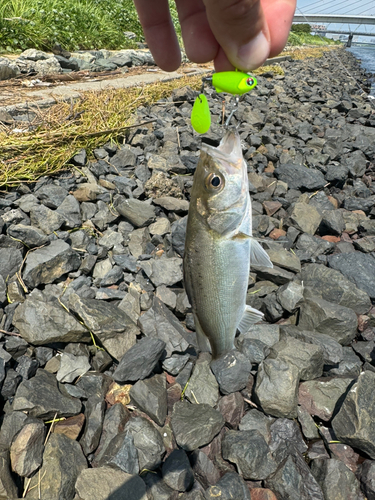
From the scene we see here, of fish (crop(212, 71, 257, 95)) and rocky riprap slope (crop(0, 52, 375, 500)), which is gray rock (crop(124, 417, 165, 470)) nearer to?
rocky riprap slope (crop(0, 52, 375, 500))

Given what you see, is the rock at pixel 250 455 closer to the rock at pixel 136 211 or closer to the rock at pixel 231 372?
the rock at pixel 231 372

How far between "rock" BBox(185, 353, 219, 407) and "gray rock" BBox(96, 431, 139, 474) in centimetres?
62

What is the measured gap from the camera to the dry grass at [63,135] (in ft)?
15.4

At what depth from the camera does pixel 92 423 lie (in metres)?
2.77

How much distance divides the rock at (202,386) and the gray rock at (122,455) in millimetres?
620

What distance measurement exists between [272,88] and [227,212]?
1182 cm

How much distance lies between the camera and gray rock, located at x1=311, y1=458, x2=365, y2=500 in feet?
8.07

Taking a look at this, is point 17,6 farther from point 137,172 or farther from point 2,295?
point 2,295

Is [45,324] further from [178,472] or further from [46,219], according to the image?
[178,472]

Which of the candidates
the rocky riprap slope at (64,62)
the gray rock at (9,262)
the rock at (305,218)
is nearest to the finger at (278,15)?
the gray rock at (9,262)

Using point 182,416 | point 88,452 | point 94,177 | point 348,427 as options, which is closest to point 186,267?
point 182,416

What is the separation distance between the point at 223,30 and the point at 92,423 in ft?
8.96

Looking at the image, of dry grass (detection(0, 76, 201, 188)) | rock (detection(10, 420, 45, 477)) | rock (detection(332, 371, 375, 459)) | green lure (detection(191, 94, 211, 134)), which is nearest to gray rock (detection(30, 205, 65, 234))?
dry grass (detection(0, 76, 201, 188))

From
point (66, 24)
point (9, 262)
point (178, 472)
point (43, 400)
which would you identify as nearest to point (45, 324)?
point (43, 400)
